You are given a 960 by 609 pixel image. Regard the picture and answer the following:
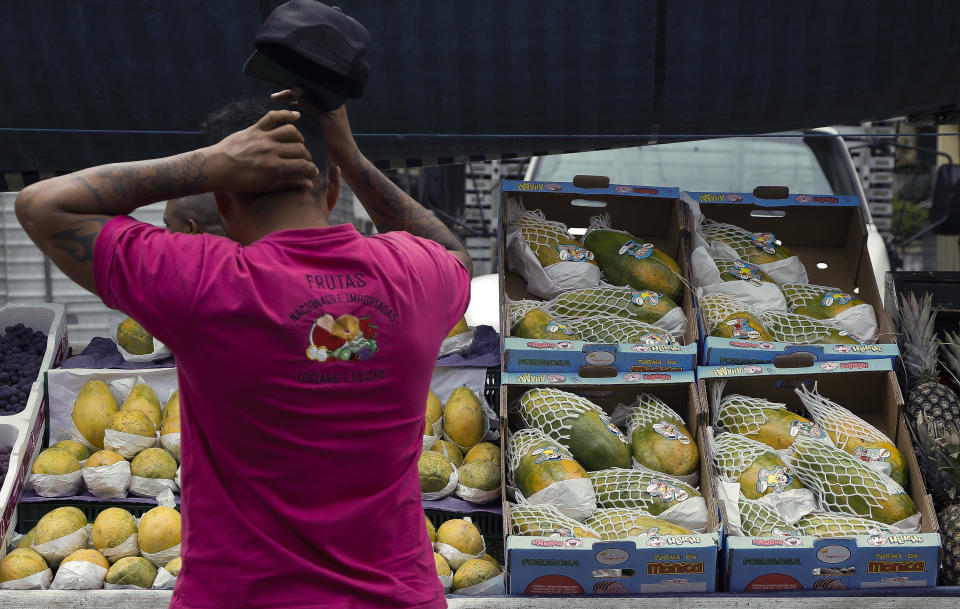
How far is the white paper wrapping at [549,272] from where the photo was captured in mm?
3588

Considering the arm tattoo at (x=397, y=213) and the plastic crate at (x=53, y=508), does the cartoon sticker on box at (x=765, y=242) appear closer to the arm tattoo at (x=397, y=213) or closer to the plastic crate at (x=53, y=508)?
the arm tattoo at (x=397, y=213)

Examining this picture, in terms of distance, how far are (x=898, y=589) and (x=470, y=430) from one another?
1431 millimetres

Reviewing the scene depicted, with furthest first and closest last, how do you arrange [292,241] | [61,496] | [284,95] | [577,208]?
[577,208]
[61,496]
[284,95]
[292,241]

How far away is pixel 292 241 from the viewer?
1.58 metres

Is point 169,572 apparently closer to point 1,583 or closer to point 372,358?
point 1,583

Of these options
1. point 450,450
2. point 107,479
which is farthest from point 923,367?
point 107,479

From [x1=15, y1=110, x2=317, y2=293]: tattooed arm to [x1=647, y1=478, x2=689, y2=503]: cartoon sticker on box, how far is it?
178 cm

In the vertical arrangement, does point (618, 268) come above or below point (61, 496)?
above

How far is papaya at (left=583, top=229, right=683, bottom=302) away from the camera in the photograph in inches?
140

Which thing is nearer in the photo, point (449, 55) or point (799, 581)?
point (799, 581)

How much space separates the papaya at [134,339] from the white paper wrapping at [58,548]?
865 millimetres

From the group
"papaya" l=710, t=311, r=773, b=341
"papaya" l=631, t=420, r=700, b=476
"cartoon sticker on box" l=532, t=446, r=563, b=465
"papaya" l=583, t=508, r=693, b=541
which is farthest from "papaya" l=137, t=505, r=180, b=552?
"papaya" l=710, t=311, r=773, b=341

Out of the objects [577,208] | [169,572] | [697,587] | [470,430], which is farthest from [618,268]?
[169,572]

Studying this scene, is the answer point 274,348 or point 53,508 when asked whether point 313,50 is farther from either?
point 53,508
